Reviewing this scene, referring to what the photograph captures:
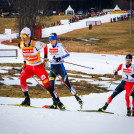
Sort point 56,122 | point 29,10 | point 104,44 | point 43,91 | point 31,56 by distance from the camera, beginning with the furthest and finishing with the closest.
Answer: point 29,10 < point 104,44 < point 43,91 < point 31,56 < point 56,122

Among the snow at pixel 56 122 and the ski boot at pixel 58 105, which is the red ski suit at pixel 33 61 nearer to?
the ski boot at pixel 58 105

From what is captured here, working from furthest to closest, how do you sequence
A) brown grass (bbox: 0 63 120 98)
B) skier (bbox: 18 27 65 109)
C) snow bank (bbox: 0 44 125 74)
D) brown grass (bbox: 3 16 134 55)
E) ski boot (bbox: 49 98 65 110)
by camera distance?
brown grass (bbox: 3 16 134 55) → snow bank (bbox: 0 44 125 74) → brown grass (bbox: 0 63 120 98) → ski boot (bbox: 49 98 65 110) → skier (bbox: 18 27 65 109)

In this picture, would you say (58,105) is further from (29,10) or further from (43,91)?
(29,10)

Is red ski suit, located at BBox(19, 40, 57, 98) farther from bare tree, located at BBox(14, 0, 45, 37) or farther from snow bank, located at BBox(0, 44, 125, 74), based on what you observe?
bare tree, located at BBox(14, 0, 45, 37)

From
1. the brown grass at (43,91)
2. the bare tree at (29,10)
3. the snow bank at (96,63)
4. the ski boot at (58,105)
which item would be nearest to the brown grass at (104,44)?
the bare tree at (29,10)

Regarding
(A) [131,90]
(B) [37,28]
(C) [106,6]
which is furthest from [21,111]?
(C) [106,6]

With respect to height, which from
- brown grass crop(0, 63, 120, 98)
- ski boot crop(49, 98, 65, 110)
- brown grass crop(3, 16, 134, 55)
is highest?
brown grass crop(3, 16, 134, 55)

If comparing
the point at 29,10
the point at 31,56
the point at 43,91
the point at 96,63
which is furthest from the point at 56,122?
the point at 29,10

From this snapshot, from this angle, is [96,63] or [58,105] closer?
[58,105]

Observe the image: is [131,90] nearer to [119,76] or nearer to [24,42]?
[24,42]

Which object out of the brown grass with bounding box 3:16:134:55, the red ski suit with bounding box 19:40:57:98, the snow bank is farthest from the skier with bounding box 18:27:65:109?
→ the brown grass with bounding box 3:16:134:55

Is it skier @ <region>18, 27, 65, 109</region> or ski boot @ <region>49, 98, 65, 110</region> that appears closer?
skier @ <region>18, 27, 65, 109</region>

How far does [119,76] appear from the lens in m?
16.8

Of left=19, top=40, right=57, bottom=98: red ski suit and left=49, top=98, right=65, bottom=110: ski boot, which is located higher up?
left=19, top=40, right=57, bottom=98: red ski suit
